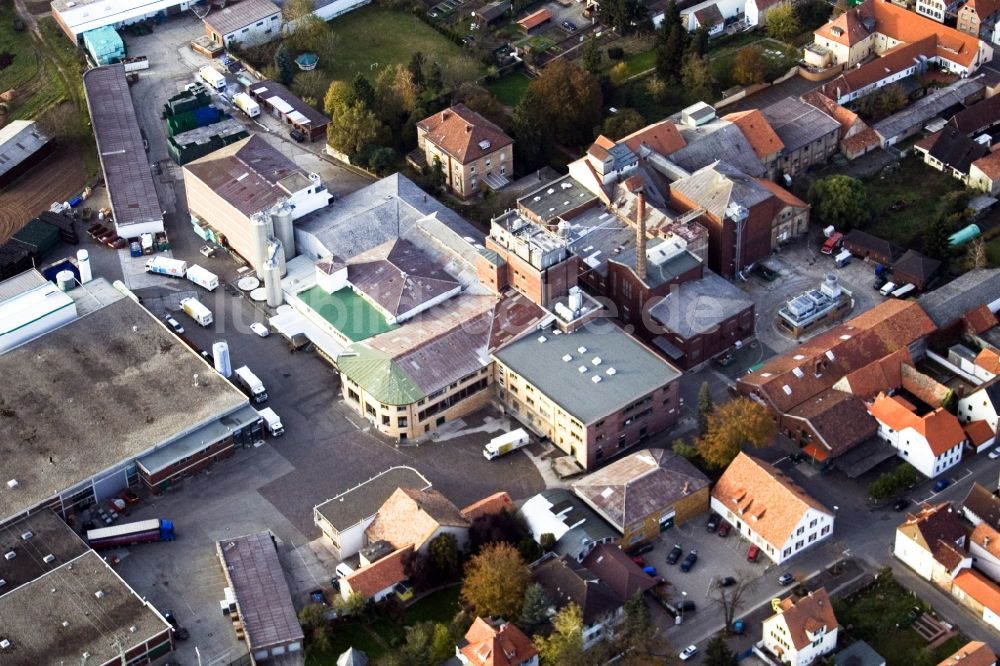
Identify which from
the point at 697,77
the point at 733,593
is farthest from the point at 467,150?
the point at 733,593

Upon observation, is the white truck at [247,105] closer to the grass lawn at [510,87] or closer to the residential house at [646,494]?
the grass lawn at [510,87]

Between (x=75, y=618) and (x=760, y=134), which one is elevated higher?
(x=760, y=134)

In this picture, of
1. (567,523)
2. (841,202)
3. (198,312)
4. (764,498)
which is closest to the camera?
(567,523)

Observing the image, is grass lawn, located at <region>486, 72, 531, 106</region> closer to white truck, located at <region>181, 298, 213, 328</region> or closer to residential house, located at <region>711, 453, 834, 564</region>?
white truck, located at <region>181, 298, 213, 328</region>

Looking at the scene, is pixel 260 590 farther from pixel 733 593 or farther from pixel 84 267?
pixel 84 267

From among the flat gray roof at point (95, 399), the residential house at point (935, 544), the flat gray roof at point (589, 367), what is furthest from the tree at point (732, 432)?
the flat gray roof at point (95, 399)

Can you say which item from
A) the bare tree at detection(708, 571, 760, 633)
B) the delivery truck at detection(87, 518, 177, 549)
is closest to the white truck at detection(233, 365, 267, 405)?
the delivery truck at detection(87, 518, 177, 549)
